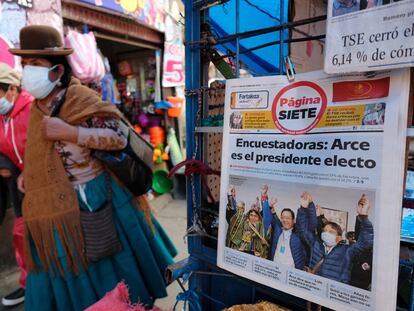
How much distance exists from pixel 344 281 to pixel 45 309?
1.72 meters

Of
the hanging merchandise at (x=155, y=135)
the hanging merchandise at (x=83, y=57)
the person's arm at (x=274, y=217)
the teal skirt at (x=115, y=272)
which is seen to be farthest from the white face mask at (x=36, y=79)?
the hanging merchandise at (x=155, y=135)

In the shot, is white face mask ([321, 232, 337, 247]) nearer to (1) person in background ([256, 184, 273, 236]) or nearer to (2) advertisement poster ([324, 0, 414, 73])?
(1) person in background ([256, 184, 273, 236])

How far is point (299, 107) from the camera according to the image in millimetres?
739

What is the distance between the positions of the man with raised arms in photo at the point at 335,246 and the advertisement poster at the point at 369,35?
28cm

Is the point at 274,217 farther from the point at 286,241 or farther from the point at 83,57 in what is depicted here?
the point at 83,57

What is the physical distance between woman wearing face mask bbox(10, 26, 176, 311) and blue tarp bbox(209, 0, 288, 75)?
0.83 meters

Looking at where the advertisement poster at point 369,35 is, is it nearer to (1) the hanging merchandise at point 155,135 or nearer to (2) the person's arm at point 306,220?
(2) the person's arm at point 306,220

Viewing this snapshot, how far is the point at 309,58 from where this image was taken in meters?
1.61

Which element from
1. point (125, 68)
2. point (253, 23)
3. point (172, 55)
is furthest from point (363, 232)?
point (125, 68)

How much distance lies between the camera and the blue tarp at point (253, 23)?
51.4 inches

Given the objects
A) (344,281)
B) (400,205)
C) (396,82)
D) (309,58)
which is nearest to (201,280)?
(344,281)

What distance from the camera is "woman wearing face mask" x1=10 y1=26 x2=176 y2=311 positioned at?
5.55 ft

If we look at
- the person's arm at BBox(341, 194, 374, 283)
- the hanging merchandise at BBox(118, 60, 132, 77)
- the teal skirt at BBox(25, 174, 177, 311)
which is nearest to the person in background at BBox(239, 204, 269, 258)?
the person's arm at BBox(341, 194, 374, 283)

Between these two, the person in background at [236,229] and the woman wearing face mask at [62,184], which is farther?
the woman wearing face mask at [62,184]
